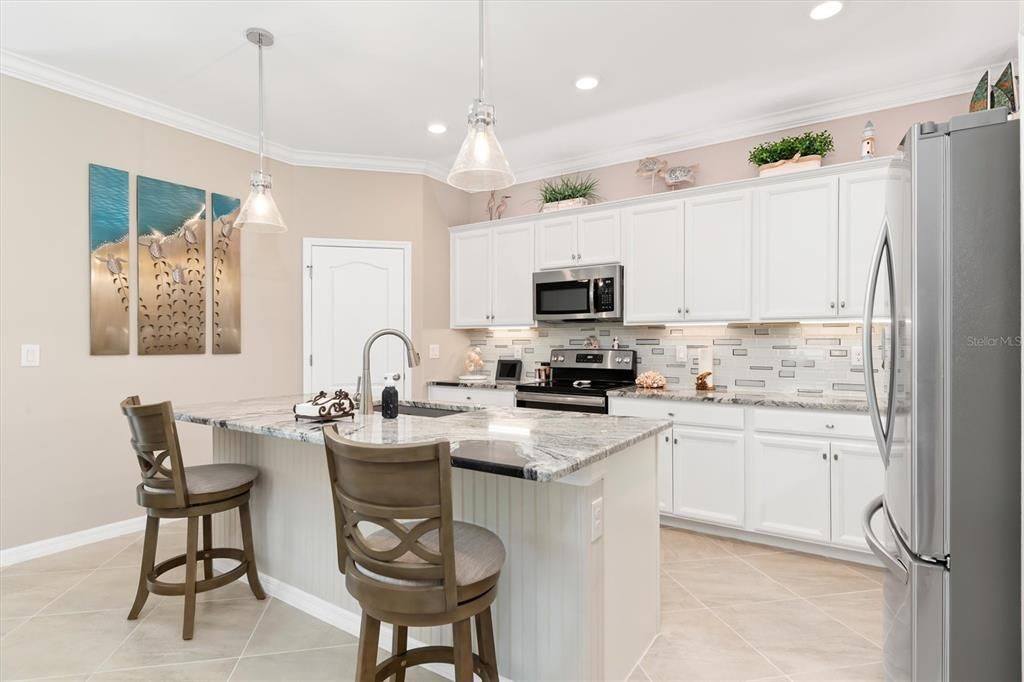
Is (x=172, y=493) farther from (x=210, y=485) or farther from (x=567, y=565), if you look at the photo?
(x=567, y=565)

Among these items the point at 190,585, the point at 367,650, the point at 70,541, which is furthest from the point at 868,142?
the point at 70,541

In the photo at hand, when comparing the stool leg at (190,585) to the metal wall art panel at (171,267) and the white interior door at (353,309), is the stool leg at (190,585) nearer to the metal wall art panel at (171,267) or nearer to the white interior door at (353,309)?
the metal wall art panel at (171,267)

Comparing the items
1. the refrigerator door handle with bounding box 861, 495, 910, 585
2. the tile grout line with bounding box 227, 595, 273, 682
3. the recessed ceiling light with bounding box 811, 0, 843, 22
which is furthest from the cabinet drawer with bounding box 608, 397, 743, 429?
the tile grout line with bounding box 227, 595, 273, 682

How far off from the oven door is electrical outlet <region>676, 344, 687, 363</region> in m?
0.72

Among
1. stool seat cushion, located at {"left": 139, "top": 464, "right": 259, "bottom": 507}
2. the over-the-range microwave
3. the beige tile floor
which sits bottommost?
the beige tile floor

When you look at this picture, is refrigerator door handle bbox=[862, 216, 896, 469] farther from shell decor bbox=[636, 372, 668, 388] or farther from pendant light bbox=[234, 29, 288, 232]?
pendant light bbox=[234, 29, 288, 232]

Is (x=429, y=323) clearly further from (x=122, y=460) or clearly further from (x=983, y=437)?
(x=983, y=437)

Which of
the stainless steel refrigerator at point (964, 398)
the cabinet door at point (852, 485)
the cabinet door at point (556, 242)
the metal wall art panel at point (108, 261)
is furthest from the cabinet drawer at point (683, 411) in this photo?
the metal wall art panel at point (108, 261)

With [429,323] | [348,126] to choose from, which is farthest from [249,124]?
[429,323]

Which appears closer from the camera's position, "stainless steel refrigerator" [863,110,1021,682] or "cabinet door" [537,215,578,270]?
"stainless steel refrigerator" [863,110,1021,682]

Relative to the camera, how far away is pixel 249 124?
4.00 meters

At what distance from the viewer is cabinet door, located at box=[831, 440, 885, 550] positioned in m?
2.95

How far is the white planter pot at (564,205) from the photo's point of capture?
171 inches

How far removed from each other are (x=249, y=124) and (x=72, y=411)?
2259 mm
